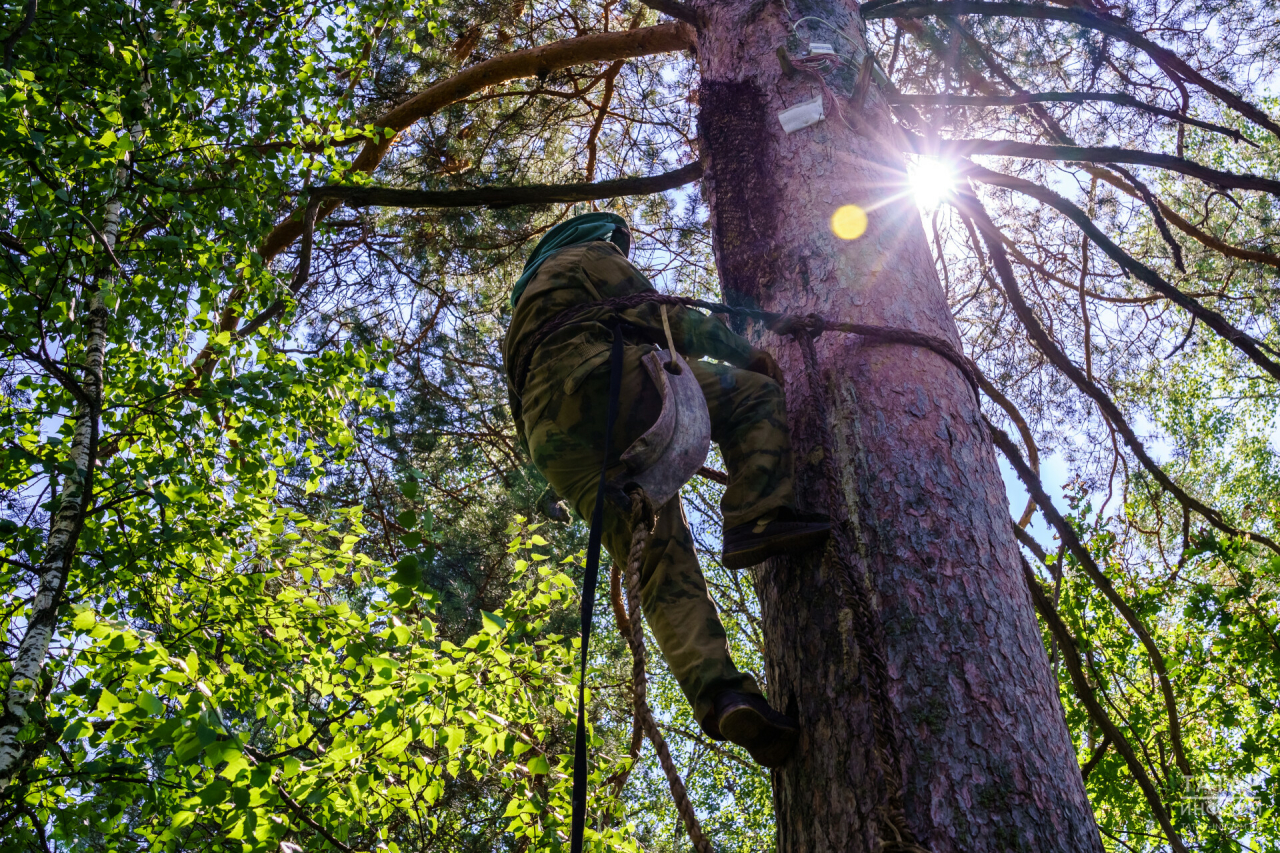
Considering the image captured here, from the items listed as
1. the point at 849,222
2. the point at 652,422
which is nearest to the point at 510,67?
the point at 849,222

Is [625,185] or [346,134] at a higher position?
[346,134]

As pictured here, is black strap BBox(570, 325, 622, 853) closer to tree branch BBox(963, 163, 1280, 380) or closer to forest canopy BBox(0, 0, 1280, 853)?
forest canopy BBox(0, 0, 1280, 853)

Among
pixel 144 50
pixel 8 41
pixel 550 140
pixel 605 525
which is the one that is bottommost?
pixel 605 525

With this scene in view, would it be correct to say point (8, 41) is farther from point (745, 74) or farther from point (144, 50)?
point (745, 74)

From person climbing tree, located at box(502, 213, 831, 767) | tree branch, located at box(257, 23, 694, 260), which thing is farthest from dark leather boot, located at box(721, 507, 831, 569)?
tree branch, located at box(257, 23, 694, 260)

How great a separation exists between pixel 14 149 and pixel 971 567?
3.56 m

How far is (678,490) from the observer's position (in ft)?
6.86

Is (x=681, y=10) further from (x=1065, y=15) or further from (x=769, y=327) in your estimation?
(x=769, y=327)

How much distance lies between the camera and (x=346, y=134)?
440 cm

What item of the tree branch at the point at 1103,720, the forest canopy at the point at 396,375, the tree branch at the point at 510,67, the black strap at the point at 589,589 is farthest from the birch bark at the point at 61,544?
the tree branch at the point at 1103,720

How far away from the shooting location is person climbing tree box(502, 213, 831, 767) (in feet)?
5.97

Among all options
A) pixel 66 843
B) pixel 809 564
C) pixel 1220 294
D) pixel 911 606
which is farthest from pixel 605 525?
pixel 1220 294

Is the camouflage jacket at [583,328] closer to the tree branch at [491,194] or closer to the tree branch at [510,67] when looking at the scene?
the tree branch at [491,194]

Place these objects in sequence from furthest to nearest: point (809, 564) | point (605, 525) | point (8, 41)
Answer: point (8, 41)
point (605, 525)
point (809, 564)
